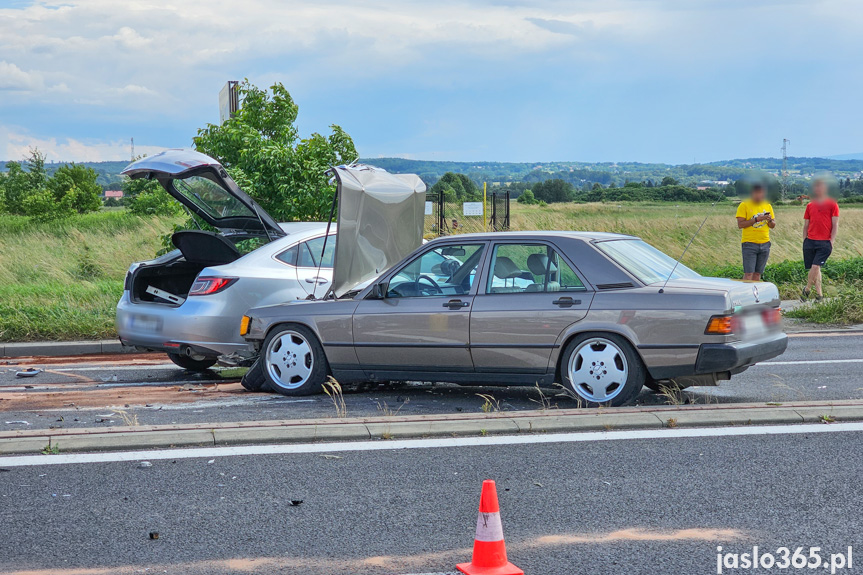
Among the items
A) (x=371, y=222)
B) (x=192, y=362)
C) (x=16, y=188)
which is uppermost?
(x=16, y=188)

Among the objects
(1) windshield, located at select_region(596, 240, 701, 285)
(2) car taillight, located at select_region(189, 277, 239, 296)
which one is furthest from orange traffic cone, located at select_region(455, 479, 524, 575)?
(2) car taillight, located at select_region(189, 277, 239, 296)

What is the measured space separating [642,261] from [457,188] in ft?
97.8

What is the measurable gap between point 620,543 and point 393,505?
3.98 feet

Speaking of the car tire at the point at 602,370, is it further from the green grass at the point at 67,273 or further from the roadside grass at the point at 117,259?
the green grass at the point at 67,273

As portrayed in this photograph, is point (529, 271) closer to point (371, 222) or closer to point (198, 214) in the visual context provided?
point (371, 222)

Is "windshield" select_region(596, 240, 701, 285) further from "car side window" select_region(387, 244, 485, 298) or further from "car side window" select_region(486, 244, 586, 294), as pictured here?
"car side window" select_region(387, 244, 485, 298)

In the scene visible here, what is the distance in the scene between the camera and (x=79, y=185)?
5156 cm

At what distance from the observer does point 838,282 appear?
1569cm

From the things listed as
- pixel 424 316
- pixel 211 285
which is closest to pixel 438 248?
pixel 424 316

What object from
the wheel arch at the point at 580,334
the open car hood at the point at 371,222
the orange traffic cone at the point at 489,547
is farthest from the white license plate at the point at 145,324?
the orange traffic cone at the point at 489,547

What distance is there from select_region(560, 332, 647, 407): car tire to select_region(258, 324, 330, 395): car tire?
218cm

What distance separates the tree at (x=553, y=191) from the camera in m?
54.2

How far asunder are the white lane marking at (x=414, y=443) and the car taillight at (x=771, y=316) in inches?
42.5

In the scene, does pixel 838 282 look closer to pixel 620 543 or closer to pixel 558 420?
pixel 558 420
